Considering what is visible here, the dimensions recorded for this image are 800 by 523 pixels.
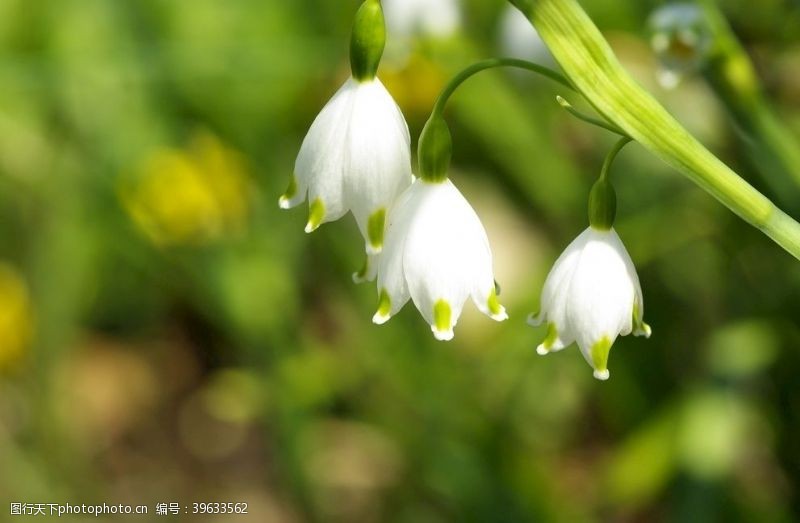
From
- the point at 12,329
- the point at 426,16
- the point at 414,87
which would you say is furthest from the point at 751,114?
the point at 12,329

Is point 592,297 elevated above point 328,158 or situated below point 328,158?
below

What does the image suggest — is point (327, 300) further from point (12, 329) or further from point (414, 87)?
point (12, 329)

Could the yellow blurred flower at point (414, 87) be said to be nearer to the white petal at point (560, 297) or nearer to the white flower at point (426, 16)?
the white flower at point (426, 16)

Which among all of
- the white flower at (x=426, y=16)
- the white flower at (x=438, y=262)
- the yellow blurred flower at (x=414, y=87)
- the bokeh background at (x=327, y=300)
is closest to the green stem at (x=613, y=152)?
the white flower at (x=438, y=262)

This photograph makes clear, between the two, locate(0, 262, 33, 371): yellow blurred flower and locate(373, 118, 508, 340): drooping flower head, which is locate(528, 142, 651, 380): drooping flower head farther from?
locate(0, 262, 33, 371): yellow blurred flower

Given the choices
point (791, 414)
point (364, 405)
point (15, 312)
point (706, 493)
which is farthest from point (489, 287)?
point (15, 312)

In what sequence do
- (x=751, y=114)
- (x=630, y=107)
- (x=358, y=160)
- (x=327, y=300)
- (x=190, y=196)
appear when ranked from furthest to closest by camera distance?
(x=327, y=300), (x=190, y=196), (x=751, y=114), (x=358, y=160), (x=630, y=107)

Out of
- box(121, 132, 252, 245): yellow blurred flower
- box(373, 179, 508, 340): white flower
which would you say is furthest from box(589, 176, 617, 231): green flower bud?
box(121, 132, 252, 245): yellow blurred flower
